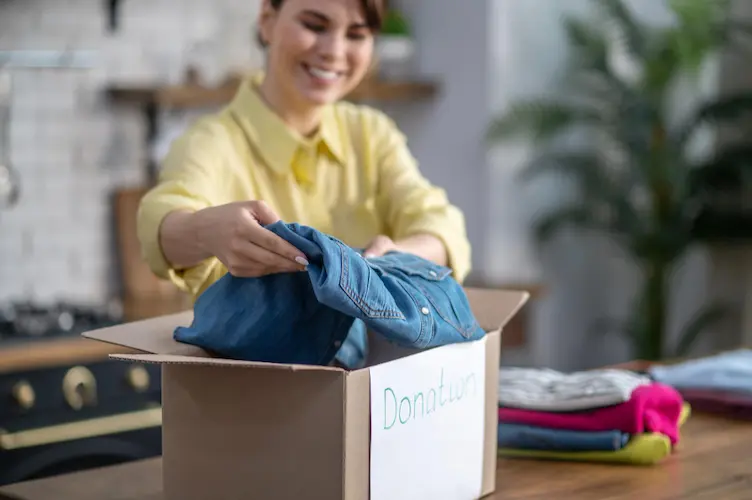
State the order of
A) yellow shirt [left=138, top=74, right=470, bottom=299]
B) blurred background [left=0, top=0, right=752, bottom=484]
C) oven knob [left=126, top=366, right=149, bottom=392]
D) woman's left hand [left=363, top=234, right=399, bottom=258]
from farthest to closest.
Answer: blurred background [left=0, top=0, right=752, bottom=484], oven knob [left=126, top=366, right=149, bottom=392], yellow shirt [left=138, top=74, right=470, bottom=299], woman's left hand [left=363, top=234, right=399, bottom=258]

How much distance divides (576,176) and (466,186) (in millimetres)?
450

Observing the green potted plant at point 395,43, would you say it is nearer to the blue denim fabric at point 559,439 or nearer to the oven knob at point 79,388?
the oven knob at point 79,388

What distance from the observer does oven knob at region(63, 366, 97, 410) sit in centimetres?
297

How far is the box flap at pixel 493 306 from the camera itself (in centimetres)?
152

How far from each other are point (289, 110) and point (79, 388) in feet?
4.74

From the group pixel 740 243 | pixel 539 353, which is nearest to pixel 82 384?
pixel 539 353

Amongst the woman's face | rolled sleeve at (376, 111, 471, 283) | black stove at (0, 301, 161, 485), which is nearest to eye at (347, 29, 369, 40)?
the woman's face

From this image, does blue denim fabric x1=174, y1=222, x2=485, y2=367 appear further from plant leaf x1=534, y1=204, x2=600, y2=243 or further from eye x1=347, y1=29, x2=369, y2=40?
plant leaf x1=534, y1=204, x2=600, y2=243

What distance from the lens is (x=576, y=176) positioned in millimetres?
4660

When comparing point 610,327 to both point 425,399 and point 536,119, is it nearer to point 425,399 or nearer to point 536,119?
point 536,119

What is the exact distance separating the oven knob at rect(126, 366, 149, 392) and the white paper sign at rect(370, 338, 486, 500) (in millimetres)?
1794

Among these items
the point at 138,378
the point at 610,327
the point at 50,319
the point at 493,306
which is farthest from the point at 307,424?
the point at 610,327

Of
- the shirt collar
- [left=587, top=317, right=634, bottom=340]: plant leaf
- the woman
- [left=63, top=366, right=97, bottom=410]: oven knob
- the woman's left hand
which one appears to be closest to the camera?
the woman's left hand

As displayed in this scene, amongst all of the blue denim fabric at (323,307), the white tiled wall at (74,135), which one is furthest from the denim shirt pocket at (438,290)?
the white tiled wall at (74,135)
